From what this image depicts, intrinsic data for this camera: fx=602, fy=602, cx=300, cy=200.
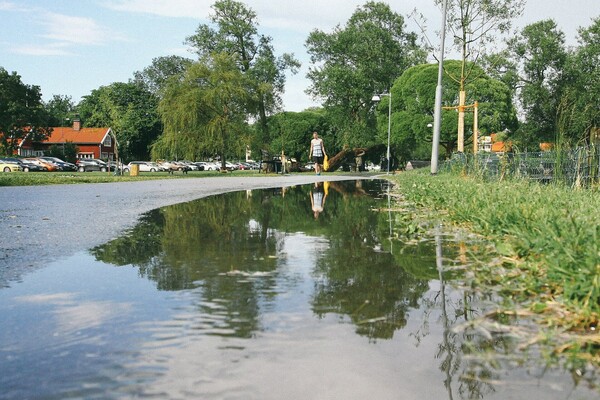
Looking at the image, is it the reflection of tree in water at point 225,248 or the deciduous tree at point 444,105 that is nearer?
the reflection of tree in water at point 225,248

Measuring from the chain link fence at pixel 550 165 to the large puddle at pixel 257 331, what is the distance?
245 inches

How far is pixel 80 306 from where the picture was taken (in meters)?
3.98

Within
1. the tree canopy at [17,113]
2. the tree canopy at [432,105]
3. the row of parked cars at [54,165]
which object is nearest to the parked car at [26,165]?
the row of parked cars at [54,165]

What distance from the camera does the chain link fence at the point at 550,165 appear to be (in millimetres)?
11250

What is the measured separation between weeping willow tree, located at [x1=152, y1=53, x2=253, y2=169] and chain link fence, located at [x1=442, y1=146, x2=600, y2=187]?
34008mm

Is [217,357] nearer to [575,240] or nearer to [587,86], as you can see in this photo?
[575,240]

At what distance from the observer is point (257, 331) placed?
3369mm

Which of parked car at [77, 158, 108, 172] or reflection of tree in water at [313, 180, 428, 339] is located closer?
reflection of tree in water at [313, 180, 428, 339]

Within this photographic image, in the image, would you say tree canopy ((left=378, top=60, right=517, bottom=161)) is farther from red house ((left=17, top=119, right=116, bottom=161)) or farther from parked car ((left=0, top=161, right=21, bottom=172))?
red house ((left=17, top=119, right=116, bottom=161))

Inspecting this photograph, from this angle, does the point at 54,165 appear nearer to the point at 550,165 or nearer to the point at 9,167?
the point at 9,167

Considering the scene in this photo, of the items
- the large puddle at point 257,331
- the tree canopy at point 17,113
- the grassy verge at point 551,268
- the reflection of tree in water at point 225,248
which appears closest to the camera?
the large puddle at point 257,331

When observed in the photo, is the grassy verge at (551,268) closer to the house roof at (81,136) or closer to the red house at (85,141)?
the red house at (85,141)

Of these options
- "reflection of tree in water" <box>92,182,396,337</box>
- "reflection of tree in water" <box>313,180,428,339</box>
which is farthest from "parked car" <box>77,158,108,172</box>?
"reflection of tree in water" <box>313,180,428,339</box>

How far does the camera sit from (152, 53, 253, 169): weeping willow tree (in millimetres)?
47906
